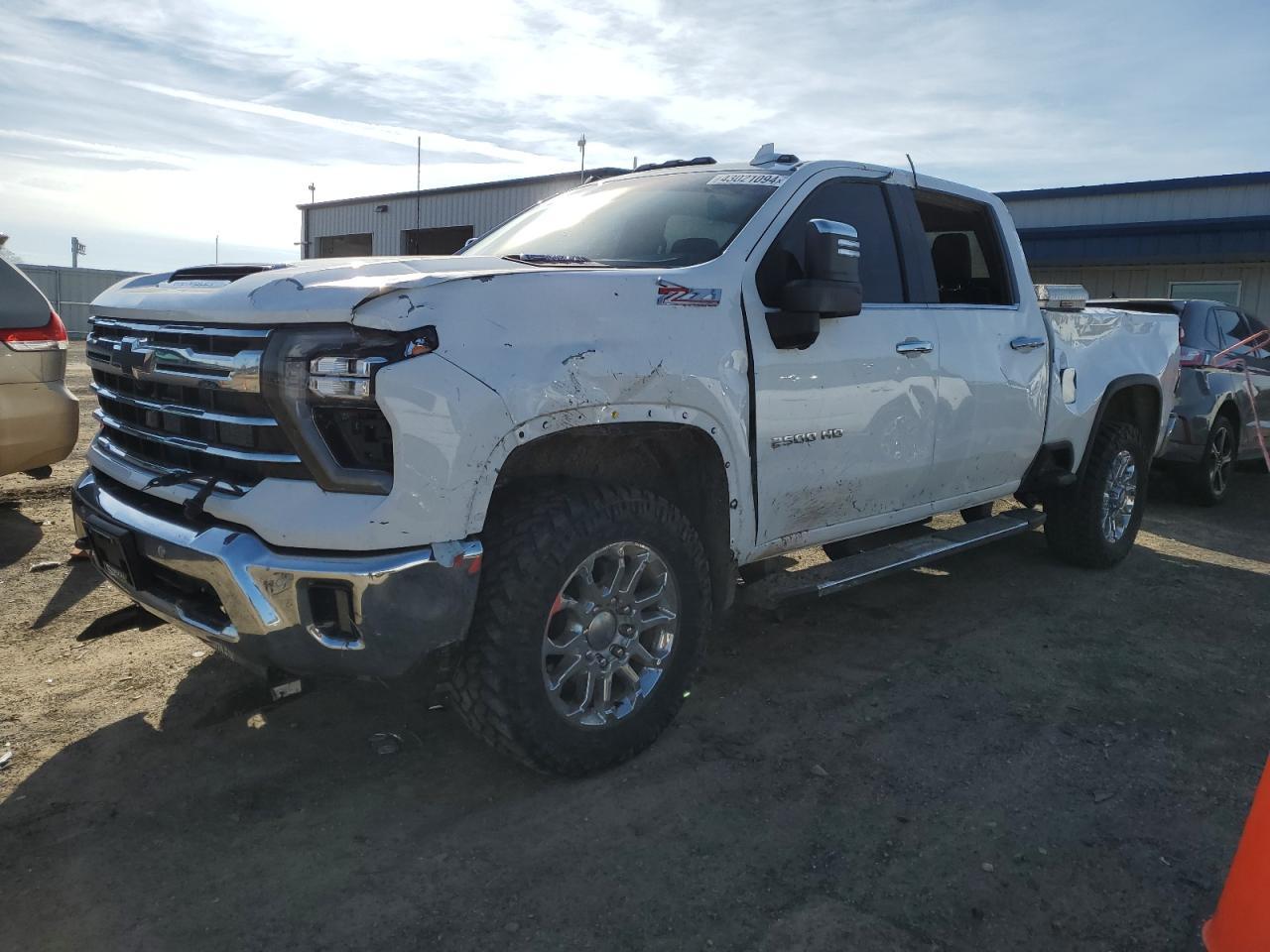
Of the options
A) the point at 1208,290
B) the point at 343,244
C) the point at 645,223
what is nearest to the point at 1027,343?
the point at 645,223

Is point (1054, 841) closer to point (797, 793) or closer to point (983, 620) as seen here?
point (797, 793)

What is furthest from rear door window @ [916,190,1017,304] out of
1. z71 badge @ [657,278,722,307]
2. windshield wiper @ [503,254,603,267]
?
windshield wiper @ [503,254,603,267]

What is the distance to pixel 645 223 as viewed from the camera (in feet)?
13.0

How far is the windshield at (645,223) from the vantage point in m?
3.71

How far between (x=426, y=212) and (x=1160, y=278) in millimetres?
19353

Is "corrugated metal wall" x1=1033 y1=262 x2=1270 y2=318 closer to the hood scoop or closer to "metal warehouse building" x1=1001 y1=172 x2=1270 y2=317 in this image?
"metal warehouse building" x1=1001 y1=172 x2=1270 y2=317

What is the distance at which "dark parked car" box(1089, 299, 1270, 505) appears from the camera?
8.27 metres

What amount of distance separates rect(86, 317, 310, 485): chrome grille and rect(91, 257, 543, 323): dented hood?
0.06m

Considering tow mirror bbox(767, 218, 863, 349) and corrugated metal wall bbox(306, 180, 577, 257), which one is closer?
tow mirror bbox(767, 218, 863, 349)

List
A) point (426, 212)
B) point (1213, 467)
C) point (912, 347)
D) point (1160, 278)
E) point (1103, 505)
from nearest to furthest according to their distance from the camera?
point (912, 347) → point (1103, 505) → point (1213, 467) → point (1160, 278) → point (426, 212)

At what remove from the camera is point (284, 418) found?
2668mm

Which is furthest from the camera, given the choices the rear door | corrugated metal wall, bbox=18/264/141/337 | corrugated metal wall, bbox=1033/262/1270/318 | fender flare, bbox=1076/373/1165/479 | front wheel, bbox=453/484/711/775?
corrugated metal wall, bbox=18/264/141/337

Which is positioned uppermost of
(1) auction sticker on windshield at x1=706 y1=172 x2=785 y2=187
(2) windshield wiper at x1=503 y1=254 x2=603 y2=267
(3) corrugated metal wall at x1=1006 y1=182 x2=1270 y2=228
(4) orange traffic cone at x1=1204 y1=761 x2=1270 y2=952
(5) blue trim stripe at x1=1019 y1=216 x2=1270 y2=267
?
(3) corrugated metal wall at x1=1006 y1=182 x2=1270 y2=228

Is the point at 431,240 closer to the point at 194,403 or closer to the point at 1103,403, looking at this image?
the point at 1103,403
